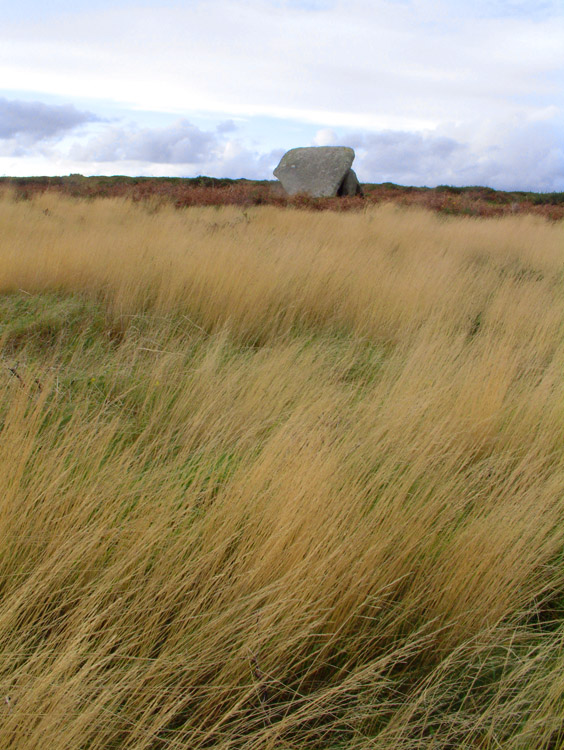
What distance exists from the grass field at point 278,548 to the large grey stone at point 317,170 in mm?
13719

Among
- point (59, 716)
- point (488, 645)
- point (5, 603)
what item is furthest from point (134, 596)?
point (488, 645)

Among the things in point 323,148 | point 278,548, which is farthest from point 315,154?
point 278,548

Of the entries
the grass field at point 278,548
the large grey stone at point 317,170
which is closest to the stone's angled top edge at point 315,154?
the large grey stone at point 317,170

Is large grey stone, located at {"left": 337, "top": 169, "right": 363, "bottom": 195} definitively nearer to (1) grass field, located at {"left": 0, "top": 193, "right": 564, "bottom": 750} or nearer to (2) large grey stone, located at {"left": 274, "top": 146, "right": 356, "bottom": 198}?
(2) large grey stone, located at {"left": 274, "top": 146, "right": 356, "bottom": 198}

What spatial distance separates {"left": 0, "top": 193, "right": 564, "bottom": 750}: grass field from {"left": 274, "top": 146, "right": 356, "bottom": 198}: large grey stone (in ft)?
45.0

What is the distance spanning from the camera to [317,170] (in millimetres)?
17281

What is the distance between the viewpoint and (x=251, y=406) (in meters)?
3.07

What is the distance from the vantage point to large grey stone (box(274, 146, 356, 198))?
16906mm

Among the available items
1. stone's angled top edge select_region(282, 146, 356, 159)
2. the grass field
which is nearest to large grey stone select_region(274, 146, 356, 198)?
stone's angled top edge select_region(282, 146, 356, 159)

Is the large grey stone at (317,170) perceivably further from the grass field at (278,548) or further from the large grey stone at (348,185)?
the grass field at (278,548)

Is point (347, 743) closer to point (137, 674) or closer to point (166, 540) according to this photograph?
point (137, 674)

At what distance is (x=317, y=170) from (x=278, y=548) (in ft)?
55.5

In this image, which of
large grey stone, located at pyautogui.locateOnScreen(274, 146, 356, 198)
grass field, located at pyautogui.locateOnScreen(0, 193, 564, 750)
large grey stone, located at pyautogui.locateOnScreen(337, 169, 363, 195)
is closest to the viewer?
grass field, located at pyautogui.locateOnScreen(0, 193, 564, 750)

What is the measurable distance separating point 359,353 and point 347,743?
3.09m
